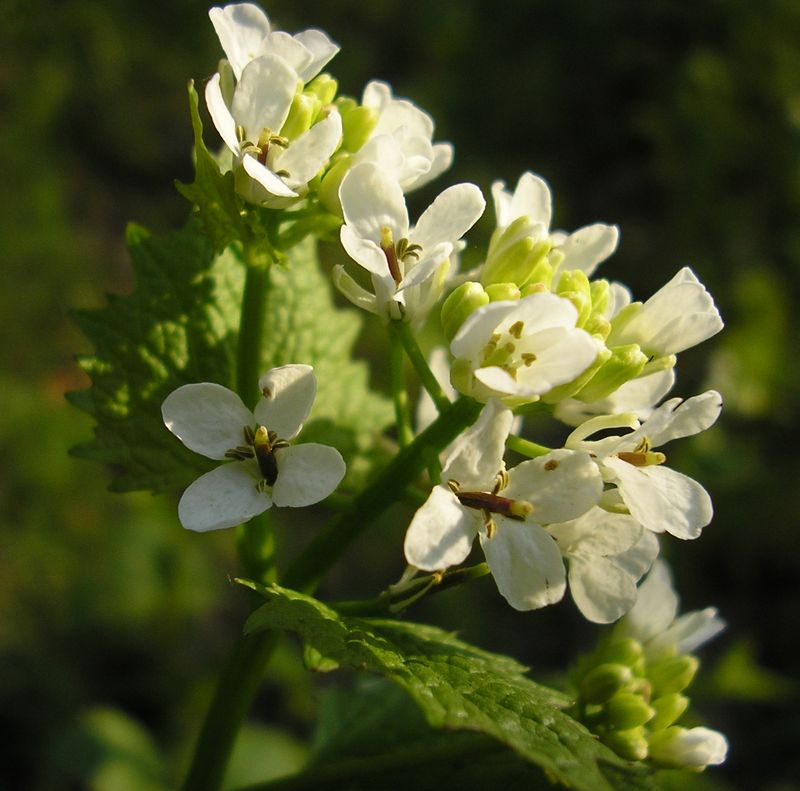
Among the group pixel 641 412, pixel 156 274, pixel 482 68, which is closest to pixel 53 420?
pixel 156 274

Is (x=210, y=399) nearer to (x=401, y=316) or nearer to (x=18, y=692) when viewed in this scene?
(x=401, y=316)

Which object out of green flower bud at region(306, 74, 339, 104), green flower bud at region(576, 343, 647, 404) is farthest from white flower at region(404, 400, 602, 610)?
green flower bud at region(306, 74, 339, 104)

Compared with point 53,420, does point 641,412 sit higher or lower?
higher

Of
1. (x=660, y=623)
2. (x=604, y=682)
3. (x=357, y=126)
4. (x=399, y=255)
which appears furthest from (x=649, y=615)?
(x=357, y=126)

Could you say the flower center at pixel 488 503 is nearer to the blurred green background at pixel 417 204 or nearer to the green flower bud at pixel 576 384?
the green flower bud at pixel 576 384

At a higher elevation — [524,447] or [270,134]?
[270,134]

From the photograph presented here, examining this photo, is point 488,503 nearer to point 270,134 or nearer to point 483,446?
point 483,446
